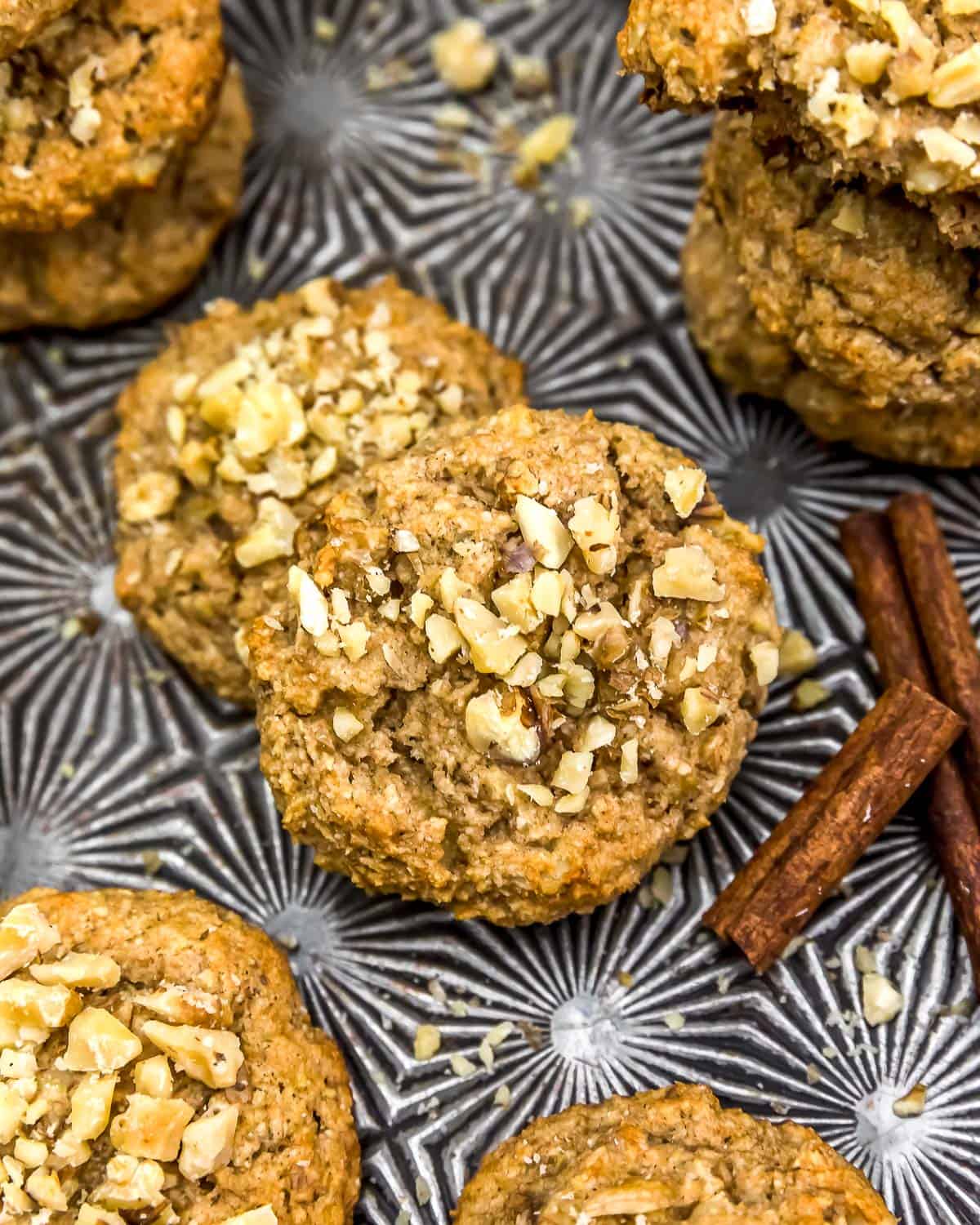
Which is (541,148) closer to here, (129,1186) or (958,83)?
(958,83)

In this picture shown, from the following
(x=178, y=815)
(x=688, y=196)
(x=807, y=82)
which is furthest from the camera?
(x=688, y=196)

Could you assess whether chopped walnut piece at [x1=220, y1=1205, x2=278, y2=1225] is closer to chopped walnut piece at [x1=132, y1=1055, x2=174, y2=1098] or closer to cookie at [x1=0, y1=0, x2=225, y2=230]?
chopped walnut piece at [x1=132, y1=1055, x2=174, y2=1098]

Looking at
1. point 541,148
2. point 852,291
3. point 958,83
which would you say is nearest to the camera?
point 958,83

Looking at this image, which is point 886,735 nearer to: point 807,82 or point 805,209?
point 805,209

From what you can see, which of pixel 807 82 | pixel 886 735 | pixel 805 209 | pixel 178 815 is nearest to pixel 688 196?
pixel 805 209

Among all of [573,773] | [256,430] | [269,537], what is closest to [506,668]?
[573,773]

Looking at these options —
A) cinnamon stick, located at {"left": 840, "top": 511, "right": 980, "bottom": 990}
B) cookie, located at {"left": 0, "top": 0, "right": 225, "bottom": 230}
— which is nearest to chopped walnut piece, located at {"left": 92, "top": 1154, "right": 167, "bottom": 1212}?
cinnamon stick, located at {"left": 840, "top": 511, "right": 980, "bottom": 990}
